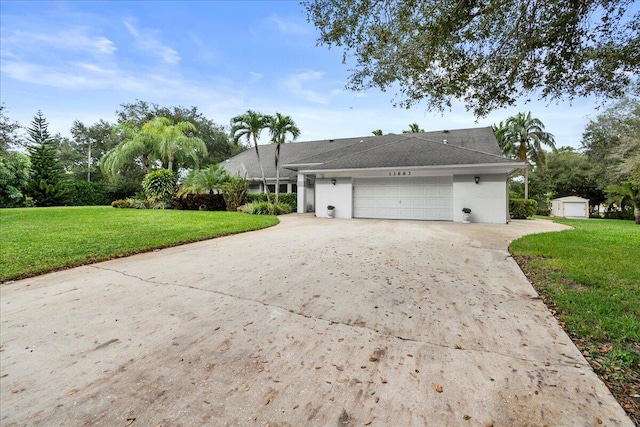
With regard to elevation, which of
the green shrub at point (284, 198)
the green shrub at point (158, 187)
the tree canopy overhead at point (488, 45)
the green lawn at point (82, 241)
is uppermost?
the tree canopy overhead at point (488, 45)

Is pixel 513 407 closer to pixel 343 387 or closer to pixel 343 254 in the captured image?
pixel 343 387

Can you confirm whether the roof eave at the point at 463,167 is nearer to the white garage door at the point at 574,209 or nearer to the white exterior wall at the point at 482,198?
the white exterior wall at the point at 482,198

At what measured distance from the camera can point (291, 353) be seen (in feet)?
7.74

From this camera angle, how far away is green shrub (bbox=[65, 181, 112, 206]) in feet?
70.1

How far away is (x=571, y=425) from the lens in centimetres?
160

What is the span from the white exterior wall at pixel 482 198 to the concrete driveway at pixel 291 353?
30.6 feet

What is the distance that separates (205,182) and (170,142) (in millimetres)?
6411

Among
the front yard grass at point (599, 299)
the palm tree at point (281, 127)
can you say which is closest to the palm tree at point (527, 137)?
the palm tree at point (281, 127)

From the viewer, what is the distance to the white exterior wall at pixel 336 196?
49.1ft

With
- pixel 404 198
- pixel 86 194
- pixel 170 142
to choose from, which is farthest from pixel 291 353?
pixel 86 194

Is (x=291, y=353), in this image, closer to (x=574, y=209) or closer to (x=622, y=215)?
(x=574, y=209)

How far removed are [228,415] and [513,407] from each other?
1740 mm

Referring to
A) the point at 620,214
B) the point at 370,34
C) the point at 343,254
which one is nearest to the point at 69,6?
the point at 370,34

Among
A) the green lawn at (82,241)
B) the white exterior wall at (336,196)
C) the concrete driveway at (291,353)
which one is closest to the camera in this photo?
the concrete driveway at (291,353)
